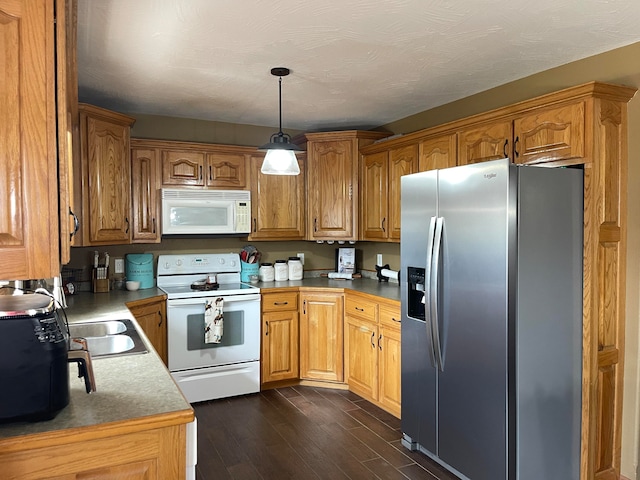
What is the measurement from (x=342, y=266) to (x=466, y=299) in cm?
239

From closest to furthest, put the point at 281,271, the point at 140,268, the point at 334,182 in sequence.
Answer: the point at 140,268, the point at 334,182, the point at 281,271

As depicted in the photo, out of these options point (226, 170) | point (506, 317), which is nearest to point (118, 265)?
point (226, 170)

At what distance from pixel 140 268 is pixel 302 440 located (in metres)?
1.95

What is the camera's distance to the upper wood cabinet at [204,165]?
4160mm

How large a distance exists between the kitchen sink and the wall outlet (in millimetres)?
1500

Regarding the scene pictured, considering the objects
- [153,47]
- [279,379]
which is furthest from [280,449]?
[153,47]

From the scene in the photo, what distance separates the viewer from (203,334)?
3953mm

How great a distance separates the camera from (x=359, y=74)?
3.12 meters

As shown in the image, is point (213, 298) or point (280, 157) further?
point (213, 298)

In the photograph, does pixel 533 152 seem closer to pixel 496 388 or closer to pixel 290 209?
pixel 496 388

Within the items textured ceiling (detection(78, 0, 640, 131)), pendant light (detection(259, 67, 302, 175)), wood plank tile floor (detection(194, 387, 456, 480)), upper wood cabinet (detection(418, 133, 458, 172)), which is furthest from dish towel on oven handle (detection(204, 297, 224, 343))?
upper wood cabinet (detection(418, 133, 458, 172))

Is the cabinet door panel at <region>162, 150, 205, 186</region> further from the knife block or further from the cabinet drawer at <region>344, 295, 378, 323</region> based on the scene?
the cabinet drawer at <region>344, 295, 378, 323</region>

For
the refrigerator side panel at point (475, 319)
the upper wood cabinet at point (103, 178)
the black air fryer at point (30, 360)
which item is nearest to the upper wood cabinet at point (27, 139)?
the black air fryer at point (30, 360)

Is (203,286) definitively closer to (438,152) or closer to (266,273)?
(266,273)
